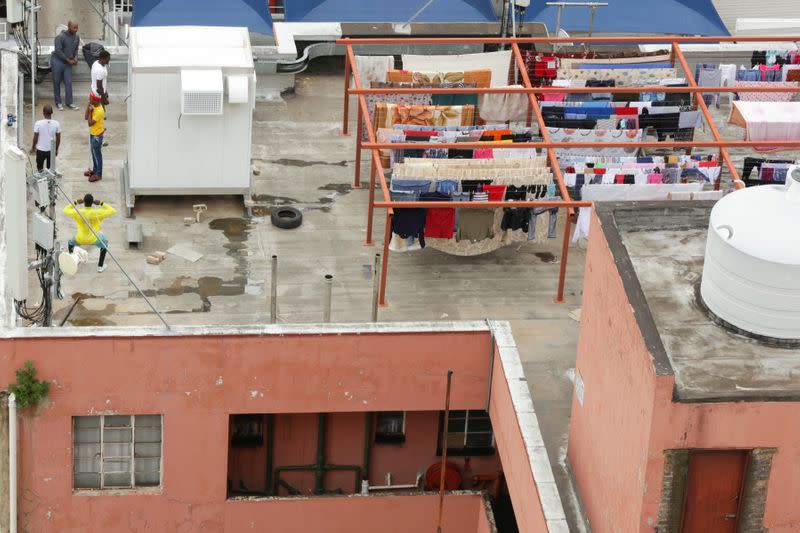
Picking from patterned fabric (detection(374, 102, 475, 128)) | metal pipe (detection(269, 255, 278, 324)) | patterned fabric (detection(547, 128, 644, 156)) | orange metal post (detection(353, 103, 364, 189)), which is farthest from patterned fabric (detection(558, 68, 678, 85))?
metal pipe (detection(269, 255, 278, 324))

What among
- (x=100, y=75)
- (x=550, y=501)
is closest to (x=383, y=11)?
(x=100, y=75)

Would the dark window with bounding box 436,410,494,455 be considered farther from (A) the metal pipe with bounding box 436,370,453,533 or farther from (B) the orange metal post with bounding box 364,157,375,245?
(B) the orange metal post with bounding box 364,157,375,245

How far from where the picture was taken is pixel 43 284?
2431 cm

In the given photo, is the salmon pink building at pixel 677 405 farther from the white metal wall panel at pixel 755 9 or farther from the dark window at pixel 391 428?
the white metal wall panel at pixel 755 9

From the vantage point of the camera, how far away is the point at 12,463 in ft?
78.8

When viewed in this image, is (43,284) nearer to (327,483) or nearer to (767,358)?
(327,483)

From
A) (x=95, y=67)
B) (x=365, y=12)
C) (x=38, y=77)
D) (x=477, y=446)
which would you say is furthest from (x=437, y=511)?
(x=365, y=12)

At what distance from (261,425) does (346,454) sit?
54.0 inches

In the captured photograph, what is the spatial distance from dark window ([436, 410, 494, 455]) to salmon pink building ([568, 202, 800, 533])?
4.78 meters

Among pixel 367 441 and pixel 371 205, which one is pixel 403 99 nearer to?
pixel 371 205

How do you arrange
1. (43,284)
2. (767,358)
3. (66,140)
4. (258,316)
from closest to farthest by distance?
1. (767,358)
2. (43,284)
3. (258,316)
4. (66,140)

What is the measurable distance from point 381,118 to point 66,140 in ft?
19.4

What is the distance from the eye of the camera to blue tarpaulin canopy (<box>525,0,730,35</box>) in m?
40.4

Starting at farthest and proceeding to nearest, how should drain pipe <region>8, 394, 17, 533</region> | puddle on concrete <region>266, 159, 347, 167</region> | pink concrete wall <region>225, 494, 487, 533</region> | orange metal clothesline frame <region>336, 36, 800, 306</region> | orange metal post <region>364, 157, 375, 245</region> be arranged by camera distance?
1. puddle on concrete <region>266, 159, 347, 167</region>
2. orange metal post <region>364, 157, 375, 245</region>
3. orange metal clothesline frame <region>336, 36, 800, 306</region>
4. pink concrete wall <region>225, 494, 487, 533</region>
5. drain pipe <region>8, 394, 17, 533</region>
